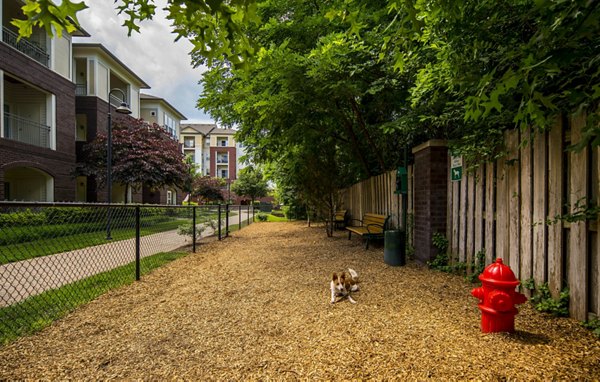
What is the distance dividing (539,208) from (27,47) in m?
19.1

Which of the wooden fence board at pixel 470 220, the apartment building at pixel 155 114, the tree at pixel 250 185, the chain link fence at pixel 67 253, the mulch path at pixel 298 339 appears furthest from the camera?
the tree at pixel 250 185

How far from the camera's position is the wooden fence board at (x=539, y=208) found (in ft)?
11.3

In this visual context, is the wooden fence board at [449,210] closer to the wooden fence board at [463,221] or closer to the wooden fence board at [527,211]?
the wooden fence board at [463,221]

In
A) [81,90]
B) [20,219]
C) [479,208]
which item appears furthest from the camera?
[81,90]

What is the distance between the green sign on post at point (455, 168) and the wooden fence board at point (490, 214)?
1.91ft

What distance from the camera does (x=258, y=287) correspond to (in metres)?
4.80

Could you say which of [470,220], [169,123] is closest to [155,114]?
[169,123]

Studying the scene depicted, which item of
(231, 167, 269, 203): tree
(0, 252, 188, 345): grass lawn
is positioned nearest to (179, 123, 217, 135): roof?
(231, 167, 269, 203): tree

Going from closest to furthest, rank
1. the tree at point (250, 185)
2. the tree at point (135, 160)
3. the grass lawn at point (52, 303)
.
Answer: the grass lawn at point (52, 303) → the tree at point (135, 160) → the tree at point (250, 185)

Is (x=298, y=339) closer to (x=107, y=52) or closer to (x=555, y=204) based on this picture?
(x=555, y=204)

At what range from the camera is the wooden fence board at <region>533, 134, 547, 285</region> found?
3438mm

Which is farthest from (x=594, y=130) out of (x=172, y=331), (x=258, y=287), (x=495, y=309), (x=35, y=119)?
(x=35, y=119)

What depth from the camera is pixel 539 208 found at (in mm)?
3496

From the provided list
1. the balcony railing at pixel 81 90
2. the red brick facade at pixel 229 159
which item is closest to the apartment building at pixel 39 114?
the balcony railing at pixel 81 90
